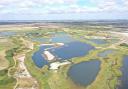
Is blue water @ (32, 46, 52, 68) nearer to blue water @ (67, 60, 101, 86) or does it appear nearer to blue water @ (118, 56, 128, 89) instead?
blue water @ (67, 60, 101, 86)

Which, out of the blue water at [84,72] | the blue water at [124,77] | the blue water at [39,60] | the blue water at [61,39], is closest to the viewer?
Answer: the blue water at [124,77]

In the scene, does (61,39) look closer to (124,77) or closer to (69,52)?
(69,52)

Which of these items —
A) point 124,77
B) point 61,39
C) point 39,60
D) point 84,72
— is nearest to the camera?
point 124,77

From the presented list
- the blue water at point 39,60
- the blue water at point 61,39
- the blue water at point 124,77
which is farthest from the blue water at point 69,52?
the blue water at point 61,39

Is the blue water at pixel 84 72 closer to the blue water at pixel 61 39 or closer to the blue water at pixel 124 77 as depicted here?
the blue water at pixel 124 77

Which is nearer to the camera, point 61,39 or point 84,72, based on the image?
point 84,72

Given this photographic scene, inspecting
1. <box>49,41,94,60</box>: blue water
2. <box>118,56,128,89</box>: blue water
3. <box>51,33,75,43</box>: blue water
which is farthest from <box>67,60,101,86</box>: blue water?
<box>51,33,75,43</box>: blue water

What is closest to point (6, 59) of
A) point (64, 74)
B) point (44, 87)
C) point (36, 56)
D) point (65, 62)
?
point (36, 56)

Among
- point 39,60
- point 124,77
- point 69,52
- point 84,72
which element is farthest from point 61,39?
point 124,77
